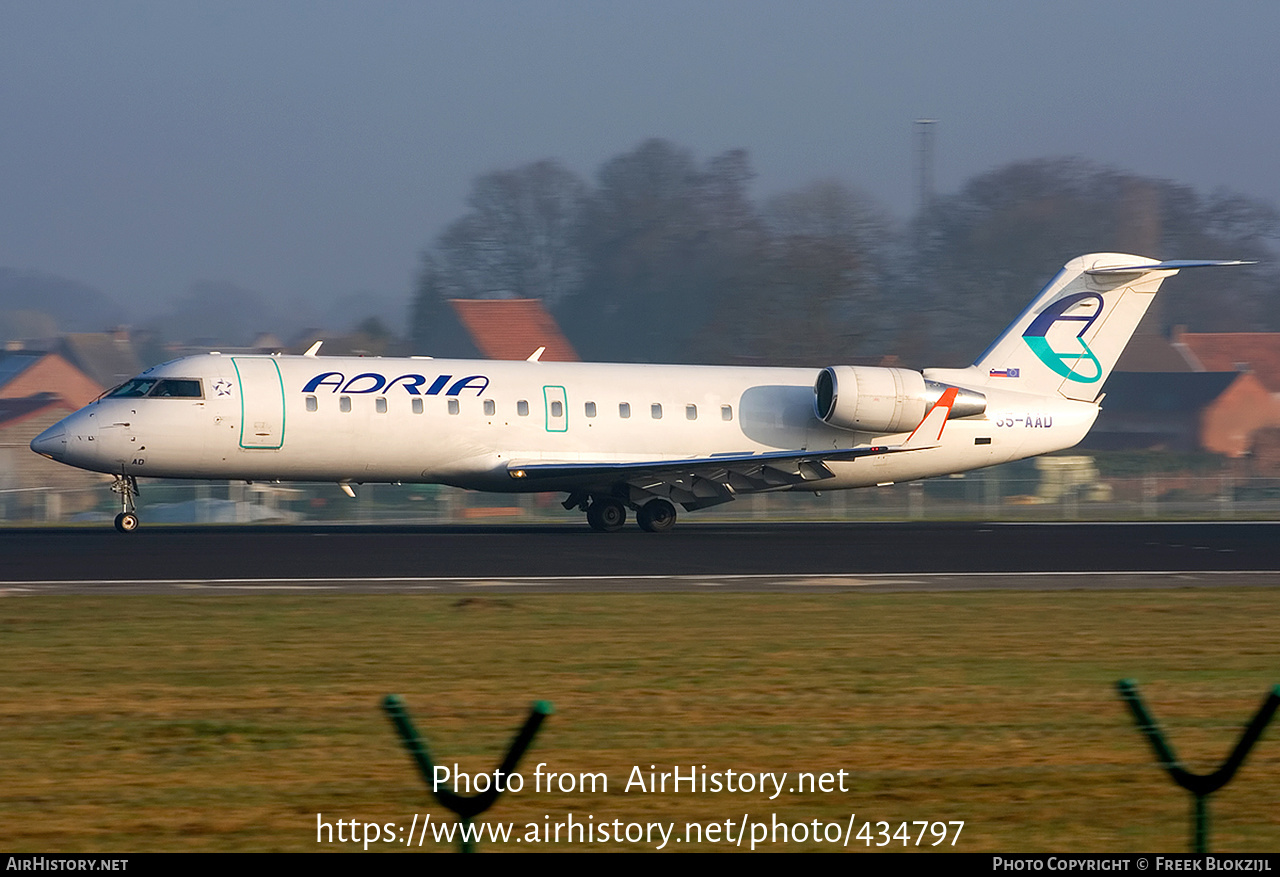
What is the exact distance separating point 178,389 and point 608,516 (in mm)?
8223

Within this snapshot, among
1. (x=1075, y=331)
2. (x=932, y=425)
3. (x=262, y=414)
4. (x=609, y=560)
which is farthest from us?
(x=1075, y=331)

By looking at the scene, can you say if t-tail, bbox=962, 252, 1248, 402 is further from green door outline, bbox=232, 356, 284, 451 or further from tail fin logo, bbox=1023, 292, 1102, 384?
green door outline, bbox=232, 356, 284, 451

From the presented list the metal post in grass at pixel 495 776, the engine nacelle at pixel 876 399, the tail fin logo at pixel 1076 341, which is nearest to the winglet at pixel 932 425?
the engine nacelle at pixel 876 399

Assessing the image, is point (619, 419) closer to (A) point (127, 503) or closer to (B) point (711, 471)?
(B) point (711, 471)

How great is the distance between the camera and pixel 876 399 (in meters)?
27.2

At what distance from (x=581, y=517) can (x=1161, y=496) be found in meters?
19.5

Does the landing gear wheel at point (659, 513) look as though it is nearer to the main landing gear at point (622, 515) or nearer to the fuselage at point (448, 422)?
the main landing gear at point (622, 515)

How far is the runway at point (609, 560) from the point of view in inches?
703

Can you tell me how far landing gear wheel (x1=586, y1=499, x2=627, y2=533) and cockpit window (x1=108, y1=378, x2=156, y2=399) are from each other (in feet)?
27.5

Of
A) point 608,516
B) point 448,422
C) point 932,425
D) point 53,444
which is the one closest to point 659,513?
point 608,516

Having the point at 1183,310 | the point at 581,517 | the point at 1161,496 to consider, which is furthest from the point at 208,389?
the point at 1183,310

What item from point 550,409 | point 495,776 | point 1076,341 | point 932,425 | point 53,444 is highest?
point 1076,341

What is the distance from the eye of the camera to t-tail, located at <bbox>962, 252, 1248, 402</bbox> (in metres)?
29.2

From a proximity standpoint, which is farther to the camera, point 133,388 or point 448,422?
point 448,422
